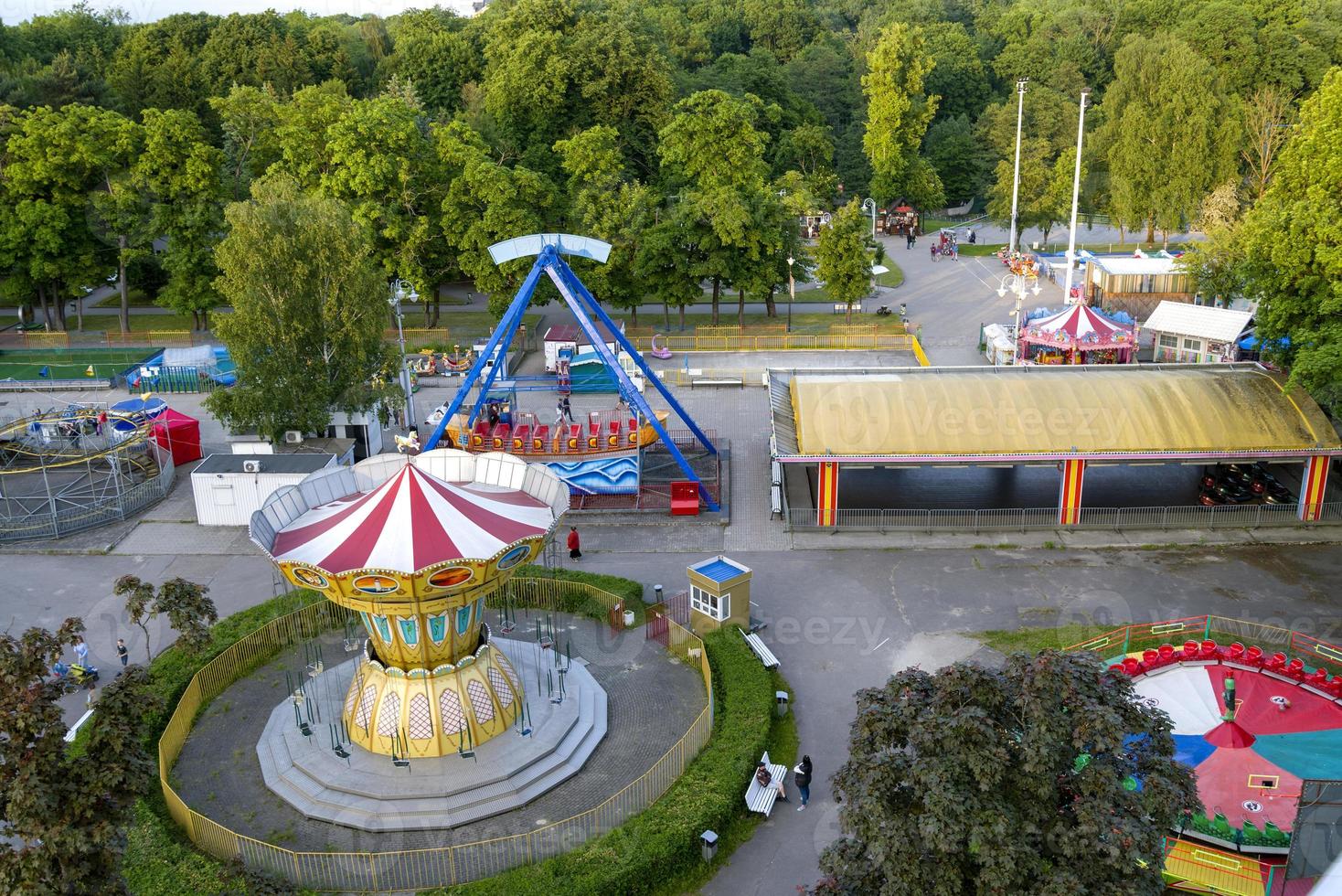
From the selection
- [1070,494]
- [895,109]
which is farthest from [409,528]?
[895,109]

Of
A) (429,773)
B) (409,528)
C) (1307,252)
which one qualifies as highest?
(1307,252)

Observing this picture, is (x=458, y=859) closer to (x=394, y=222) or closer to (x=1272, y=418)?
(x=1272, y=418)

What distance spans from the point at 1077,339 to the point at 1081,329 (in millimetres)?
519

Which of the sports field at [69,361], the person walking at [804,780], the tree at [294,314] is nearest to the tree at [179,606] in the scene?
the person walking at [804,780]

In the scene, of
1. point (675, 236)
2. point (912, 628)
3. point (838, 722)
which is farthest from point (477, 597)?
point (675, 236)

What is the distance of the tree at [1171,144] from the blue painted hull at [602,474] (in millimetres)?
47238

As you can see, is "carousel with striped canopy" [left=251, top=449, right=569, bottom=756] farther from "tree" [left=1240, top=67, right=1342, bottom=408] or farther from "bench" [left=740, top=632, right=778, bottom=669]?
"tree" [left=1240, top=67, right=1342, bottom=408]

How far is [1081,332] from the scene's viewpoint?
1804 inches

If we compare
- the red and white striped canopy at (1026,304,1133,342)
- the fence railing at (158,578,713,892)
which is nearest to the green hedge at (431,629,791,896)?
the fence railing at (158,578,713,892)

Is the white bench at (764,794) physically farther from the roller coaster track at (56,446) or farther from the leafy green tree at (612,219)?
the leafy green tree at (612,219)

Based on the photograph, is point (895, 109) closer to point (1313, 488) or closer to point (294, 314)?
point (1313, 488)

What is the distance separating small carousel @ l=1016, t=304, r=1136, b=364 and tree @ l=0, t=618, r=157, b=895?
39034mm

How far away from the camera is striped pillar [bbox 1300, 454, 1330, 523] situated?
106 feet

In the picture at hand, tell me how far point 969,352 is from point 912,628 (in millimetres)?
27342
